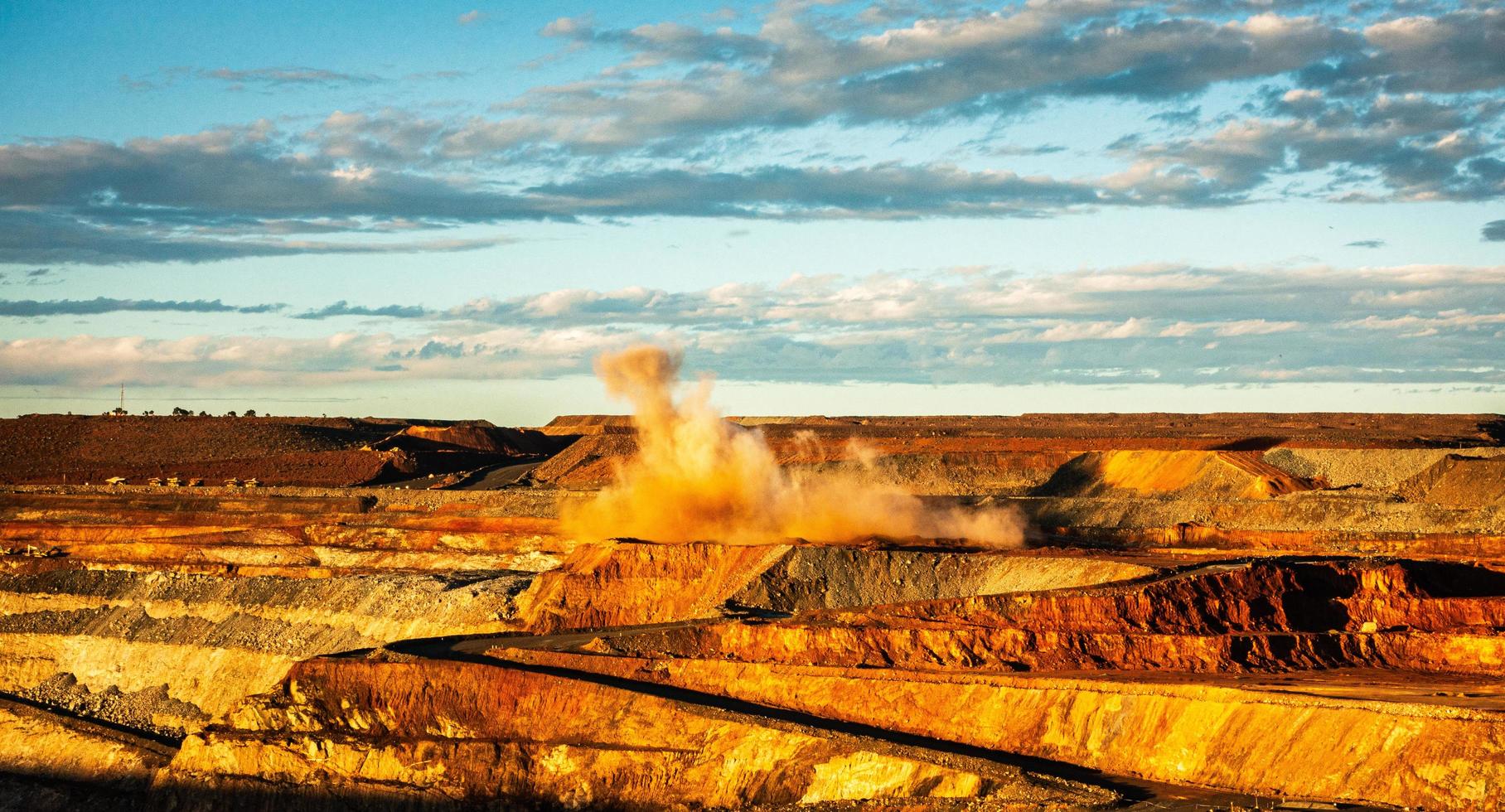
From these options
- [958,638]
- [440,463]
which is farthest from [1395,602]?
[440,463]

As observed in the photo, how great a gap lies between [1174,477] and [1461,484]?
1483cm

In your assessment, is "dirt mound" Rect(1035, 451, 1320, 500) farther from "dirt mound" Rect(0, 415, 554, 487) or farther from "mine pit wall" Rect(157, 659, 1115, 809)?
"mine pit wall" Rect(157, 659, 1115, 809)

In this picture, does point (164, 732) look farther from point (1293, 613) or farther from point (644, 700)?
point (1293, 613)

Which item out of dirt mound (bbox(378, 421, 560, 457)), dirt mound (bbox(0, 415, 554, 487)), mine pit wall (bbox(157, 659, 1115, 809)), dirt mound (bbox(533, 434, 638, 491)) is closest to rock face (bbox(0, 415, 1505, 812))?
mine pit wall (bbox(157, 659, 1115, 809))

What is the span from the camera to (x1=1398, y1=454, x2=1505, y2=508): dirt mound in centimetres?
6975

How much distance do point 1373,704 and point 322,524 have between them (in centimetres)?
5796

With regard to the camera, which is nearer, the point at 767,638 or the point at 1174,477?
the point at 767,638

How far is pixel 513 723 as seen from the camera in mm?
36594

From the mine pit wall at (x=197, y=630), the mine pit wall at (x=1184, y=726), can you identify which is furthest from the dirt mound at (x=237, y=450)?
the mine pit wall at (x=1184, y=726)

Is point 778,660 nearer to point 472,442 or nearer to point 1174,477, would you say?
point 1174,477

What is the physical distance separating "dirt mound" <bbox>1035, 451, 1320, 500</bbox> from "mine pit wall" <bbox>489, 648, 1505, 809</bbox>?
45.9m

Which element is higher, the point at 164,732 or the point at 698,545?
the point at 698,545

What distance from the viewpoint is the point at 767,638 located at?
4031 centimetres

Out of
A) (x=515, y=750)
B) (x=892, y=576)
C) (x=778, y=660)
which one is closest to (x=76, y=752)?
(x=515, y=750)
